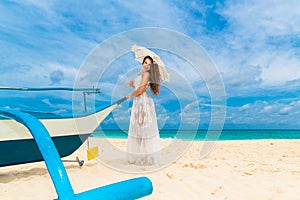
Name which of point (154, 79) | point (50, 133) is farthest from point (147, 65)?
point (50, 133)

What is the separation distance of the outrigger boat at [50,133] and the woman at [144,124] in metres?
0.30

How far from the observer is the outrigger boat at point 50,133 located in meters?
2.58

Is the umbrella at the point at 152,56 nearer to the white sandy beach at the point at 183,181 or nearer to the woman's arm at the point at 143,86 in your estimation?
the woman's arm at the point at 143,86

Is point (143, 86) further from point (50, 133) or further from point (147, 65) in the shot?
point (50, 133)

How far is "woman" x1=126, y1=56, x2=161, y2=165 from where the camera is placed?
3.51 meters

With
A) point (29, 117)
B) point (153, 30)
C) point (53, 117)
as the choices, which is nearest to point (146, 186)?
point (29, 117)

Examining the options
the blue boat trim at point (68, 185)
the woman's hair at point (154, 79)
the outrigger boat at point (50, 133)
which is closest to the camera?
the blue boat trim at point (68, 185)

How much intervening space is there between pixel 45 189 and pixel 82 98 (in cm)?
150

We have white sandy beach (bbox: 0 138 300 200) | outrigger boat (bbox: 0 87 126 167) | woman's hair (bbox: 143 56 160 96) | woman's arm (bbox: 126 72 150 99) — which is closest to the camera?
white sandy beach (bbox: 0 138 300 200)

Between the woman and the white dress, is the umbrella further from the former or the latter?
the white dress

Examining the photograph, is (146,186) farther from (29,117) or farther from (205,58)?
(205,58)

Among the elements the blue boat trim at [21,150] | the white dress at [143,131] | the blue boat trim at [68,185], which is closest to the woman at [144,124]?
the white dress at [143,131]

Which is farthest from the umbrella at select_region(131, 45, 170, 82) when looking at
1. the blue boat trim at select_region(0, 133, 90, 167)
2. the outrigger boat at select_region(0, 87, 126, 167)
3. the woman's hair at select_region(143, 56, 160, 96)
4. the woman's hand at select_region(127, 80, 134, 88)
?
the blue boat trim at select_region(0, 133, 90, 167)

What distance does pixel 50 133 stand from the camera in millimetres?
2812
